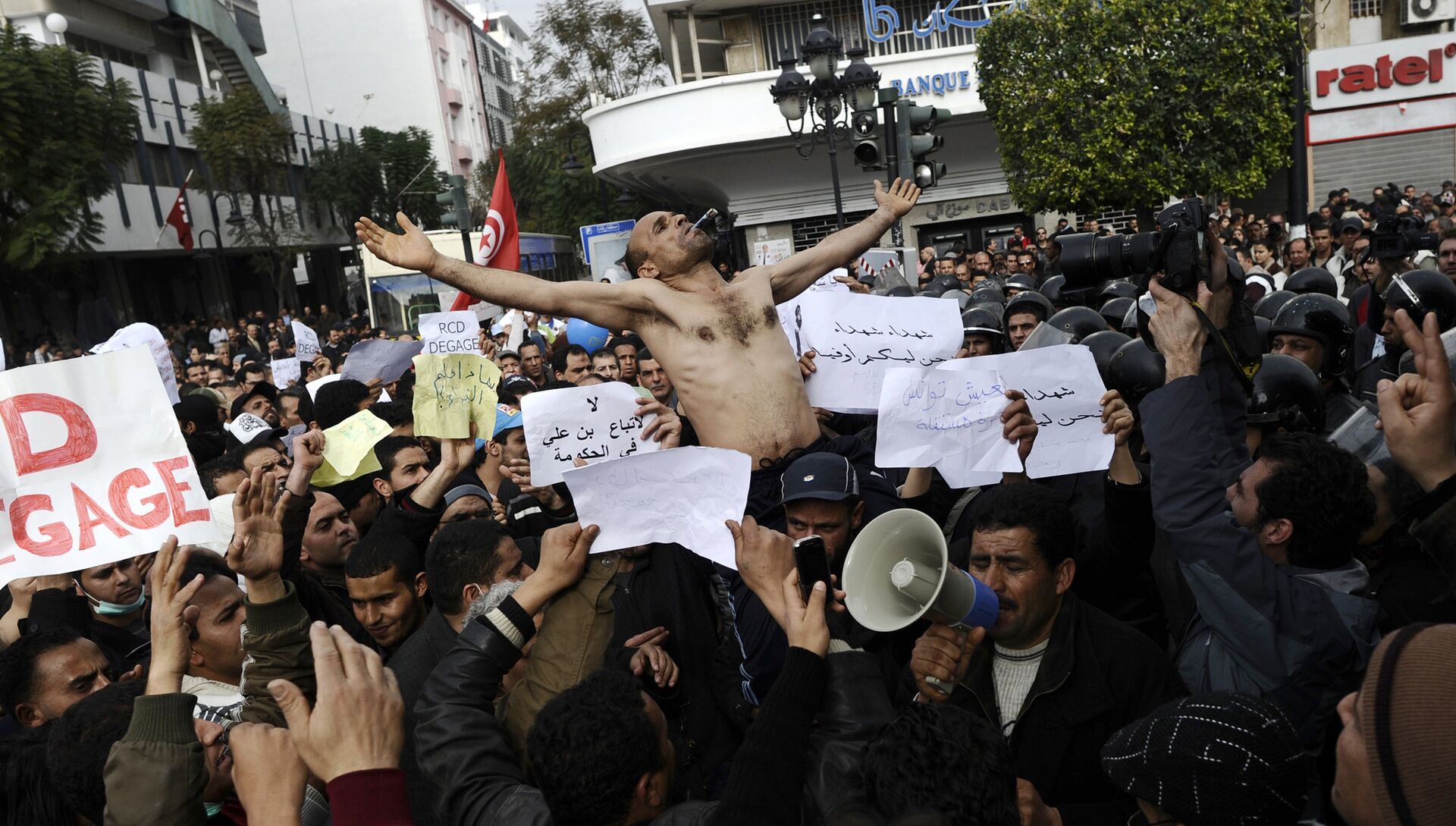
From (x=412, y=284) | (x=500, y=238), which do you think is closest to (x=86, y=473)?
(x=500, y=238)

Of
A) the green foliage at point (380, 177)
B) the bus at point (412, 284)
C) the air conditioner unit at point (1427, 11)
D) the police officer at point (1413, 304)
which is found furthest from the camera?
the green foliage at point (380, 177)

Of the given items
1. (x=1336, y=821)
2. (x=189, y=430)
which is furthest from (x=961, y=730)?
(x=189, y=430)

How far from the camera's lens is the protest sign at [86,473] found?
11.2ft

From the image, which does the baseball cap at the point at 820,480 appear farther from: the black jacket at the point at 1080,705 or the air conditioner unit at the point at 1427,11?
the air conditioner unit at the point at 1427,11

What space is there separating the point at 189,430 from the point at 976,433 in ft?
19.6

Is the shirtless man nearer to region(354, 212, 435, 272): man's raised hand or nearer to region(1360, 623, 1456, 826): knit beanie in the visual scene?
region(354, 212, 435, 272): man's raised hand

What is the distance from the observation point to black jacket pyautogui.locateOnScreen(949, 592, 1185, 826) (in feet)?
8.59

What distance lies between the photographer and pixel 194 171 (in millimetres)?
35750

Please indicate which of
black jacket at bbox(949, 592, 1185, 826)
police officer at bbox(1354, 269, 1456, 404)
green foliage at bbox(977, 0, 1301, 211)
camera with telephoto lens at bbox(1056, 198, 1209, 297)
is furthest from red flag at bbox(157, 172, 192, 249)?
black jacket at bbox(949, 592, 1185, 826)

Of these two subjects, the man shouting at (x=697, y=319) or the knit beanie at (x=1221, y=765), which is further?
the man shouting at (x=697, y=319)

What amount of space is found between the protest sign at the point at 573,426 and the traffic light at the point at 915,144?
293 inches

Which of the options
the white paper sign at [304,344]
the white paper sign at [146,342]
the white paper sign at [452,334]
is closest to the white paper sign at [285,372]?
the white paper sign at [304,344]

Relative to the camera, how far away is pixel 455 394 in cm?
515

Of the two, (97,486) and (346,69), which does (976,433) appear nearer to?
(97,486)
